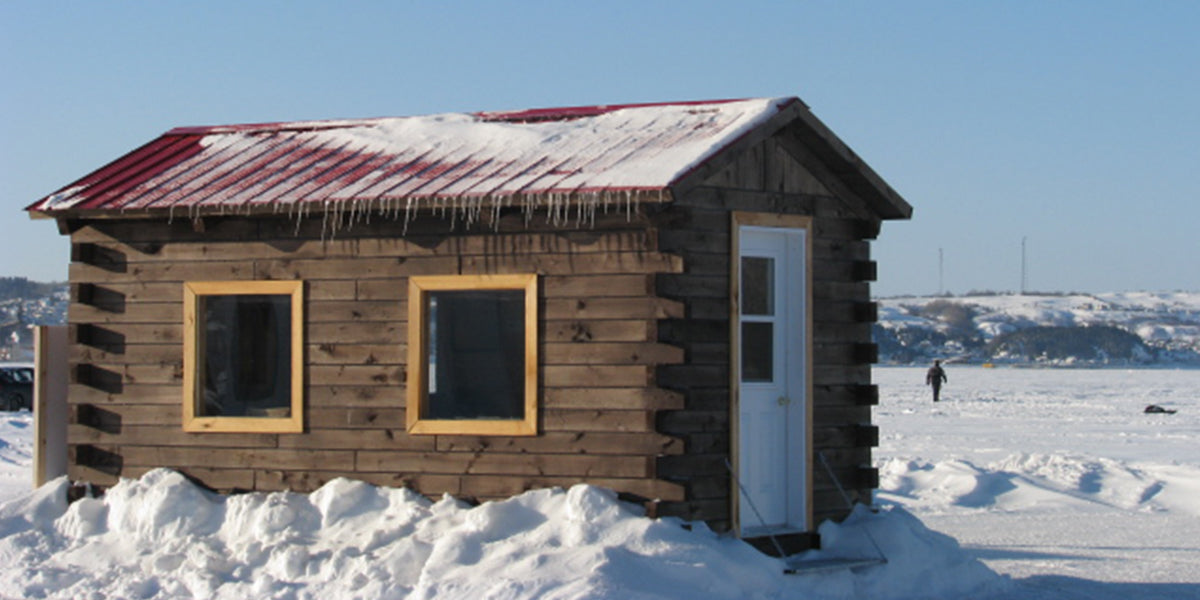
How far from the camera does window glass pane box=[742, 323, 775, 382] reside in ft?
36.6

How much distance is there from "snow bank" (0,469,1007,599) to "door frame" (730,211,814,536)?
35 centimetres

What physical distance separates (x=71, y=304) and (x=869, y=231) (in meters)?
6.49

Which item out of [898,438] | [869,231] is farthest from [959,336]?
[869,231]

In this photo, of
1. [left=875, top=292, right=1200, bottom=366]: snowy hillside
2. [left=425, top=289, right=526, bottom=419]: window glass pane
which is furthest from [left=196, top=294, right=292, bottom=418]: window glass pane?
[left=875, top=292, right=1200, bottom=366]: snowy hillside

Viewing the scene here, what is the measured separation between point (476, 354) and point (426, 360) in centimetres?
39

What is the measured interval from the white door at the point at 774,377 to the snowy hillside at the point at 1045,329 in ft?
285

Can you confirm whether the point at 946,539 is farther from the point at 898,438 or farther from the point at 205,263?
the point at 898,438

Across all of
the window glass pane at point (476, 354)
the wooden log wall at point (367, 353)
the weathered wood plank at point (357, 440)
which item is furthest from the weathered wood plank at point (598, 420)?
the weathered wood plank at point (357, 440)

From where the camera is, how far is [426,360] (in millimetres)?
11086

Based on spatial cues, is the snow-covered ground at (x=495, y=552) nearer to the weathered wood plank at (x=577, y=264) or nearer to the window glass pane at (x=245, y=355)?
the window glass pane at (x=245, y=355)

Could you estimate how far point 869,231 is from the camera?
478 inches

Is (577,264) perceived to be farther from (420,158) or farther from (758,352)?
(420,158)

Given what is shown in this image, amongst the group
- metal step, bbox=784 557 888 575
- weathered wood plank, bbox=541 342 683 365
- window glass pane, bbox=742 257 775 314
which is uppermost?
window glass pane, bbox=742 257 775 314

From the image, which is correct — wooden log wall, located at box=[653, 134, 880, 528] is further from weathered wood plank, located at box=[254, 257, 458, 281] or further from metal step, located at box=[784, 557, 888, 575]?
weathered wood plank, located at box=[254, 257, 458, 281]
